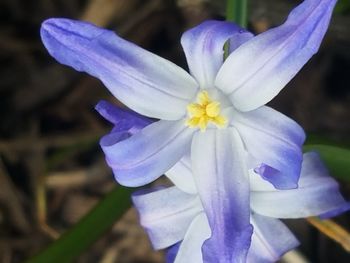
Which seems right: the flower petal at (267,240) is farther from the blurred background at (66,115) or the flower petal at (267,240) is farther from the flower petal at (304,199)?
the blurred background at (66,115)

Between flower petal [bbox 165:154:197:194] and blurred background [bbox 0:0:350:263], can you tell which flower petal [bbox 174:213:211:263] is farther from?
blurred background [bbox 0:0:350:263]

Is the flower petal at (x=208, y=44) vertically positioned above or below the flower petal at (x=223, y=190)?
above

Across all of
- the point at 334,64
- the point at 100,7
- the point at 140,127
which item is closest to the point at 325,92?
the point at 334,64

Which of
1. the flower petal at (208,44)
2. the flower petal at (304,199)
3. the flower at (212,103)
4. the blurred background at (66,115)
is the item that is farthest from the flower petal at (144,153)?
the blurred background at (66,115)

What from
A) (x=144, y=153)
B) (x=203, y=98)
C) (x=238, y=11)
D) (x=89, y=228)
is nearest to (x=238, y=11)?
(x=238, y=11)

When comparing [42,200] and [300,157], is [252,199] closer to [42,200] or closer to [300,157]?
[300,157]

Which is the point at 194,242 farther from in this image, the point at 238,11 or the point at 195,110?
the point at 238,11
